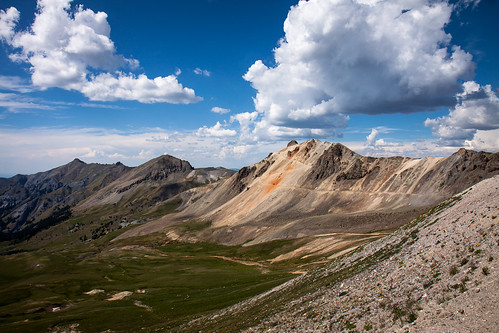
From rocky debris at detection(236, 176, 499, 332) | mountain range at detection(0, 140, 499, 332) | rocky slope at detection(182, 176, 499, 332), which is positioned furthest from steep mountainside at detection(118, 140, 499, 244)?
rocky debris at detection(236, 176, 499, 332)

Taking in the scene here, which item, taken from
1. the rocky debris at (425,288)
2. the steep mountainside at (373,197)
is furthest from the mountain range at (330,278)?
the steep mountainside at (373,197)

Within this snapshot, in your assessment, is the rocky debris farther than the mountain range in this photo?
No

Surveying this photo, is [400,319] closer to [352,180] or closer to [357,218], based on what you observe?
[357,218]

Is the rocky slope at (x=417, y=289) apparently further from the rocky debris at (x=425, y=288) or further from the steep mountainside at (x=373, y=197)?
the steep mountainside at (x=373, y=197)

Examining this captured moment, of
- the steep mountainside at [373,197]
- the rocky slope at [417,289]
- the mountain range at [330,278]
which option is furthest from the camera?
the steep mountainside at [373,197]

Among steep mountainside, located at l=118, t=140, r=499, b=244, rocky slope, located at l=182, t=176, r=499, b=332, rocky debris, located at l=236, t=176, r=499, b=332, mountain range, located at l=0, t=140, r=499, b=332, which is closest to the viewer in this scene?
rocky debris, located at l=236, t=176, r=499, b=332

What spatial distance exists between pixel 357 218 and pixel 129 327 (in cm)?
11384

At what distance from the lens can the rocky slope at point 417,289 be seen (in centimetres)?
1861

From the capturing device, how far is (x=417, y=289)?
2270 cm

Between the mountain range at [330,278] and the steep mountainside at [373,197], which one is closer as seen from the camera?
the mountain range at [330,278]

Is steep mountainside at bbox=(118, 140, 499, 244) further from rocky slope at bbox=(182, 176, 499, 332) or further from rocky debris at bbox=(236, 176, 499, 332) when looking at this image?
rocky debris at bbox=(236, 176, 499, 332)

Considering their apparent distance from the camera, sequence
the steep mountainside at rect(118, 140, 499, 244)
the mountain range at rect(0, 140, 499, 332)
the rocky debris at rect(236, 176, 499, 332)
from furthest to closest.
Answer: the steep mountainside at rect(118, 140, 499, 244) → the mountain range at rect(0, 140, 499, 332) → the rocky debris at rect(236, 176, 499, 332)

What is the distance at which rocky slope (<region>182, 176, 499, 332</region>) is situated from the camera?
18609 mm

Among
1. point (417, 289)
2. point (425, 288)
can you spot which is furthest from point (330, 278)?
point (425, 288)
